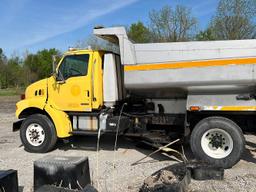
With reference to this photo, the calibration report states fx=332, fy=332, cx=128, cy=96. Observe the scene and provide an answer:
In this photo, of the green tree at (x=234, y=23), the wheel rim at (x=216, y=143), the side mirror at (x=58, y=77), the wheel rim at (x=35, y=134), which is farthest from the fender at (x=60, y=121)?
the green tree at (x=234, y=23)

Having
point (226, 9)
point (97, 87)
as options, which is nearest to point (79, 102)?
point (97, 87)

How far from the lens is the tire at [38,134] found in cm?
811

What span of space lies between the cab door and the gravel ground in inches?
48.7

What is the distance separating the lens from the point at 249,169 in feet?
21.8

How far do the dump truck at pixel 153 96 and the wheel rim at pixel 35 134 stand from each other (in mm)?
25


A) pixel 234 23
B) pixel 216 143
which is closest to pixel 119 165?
pixel 216 143

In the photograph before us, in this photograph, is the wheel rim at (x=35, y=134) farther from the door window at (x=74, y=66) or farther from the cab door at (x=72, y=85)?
the door window at (x=74, y=66)

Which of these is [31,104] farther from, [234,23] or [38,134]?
[234,23]

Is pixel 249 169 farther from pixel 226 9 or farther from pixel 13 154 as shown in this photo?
pixel 226 9

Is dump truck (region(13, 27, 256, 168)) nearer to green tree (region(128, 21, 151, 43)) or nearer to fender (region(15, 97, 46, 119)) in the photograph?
fender (region(15, 97, 46, 119))

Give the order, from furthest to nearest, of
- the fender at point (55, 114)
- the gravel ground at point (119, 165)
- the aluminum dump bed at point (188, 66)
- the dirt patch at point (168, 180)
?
the fender at point (55, 114)
the aluminum dump bed at point (188, 66)
the gravel ground at point (119, 165)
the dirt patch at point (168, 180)

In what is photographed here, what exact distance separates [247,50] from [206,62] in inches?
31.5

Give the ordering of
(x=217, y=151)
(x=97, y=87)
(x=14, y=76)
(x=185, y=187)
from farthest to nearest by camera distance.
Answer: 1. (x=14, y=76)
2. (x=97, y=87)
3. (x=217, y=151)
4. (x=185, y=187)

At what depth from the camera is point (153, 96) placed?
7941 millimetres
